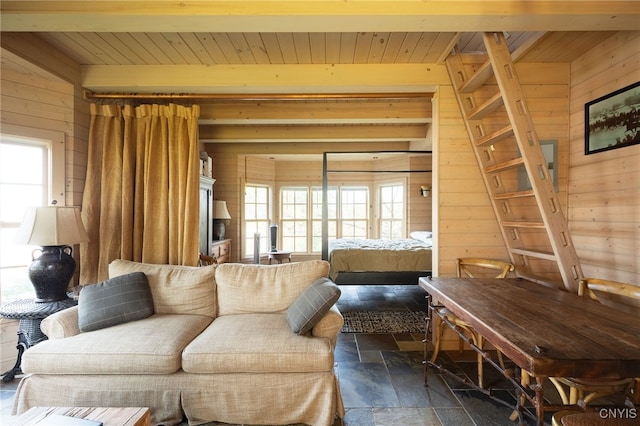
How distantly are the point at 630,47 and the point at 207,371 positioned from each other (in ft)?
12.1

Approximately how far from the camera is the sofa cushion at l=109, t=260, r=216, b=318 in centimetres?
221

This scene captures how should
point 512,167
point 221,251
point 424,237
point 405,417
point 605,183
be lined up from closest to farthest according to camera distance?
point 405,417
point 512,167
point 605,183
point 221,251
point 424,237

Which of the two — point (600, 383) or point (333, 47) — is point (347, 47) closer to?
point (333, 47)

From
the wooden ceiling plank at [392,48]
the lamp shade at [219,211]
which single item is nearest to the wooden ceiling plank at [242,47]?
the wooden ceiling plank at [392,48]

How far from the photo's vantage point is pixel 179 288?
223 centimetres

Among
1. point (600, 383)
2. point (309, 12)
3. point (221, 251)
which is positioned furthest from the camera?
point (221, 251)

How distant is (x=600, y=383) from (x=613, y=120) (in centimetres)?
188

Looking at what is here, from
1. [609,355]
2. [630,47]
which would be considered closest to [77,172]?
[609,355]

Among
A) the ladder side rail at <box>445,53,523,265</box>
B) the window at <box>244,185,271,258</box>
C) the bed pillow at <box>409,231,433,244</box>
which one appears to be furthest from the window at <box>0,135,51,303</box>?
Result: the bed pillow at <box>409,231,433,244</box>

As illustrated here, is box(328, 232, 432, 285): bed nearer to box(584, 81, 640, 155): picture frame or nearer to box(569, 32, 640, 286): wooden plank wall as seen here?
box(569, 32, 640, 286): wooden plank wall

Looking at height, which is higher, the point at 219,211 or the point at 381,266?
the point at 219,211

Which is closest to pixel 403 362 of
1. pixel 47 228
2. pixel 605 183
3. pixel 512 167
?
pixel 512 167

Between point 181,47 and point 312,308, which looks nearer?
point 312,308

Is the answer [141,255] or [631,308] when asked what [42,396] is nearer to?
[141,255]
